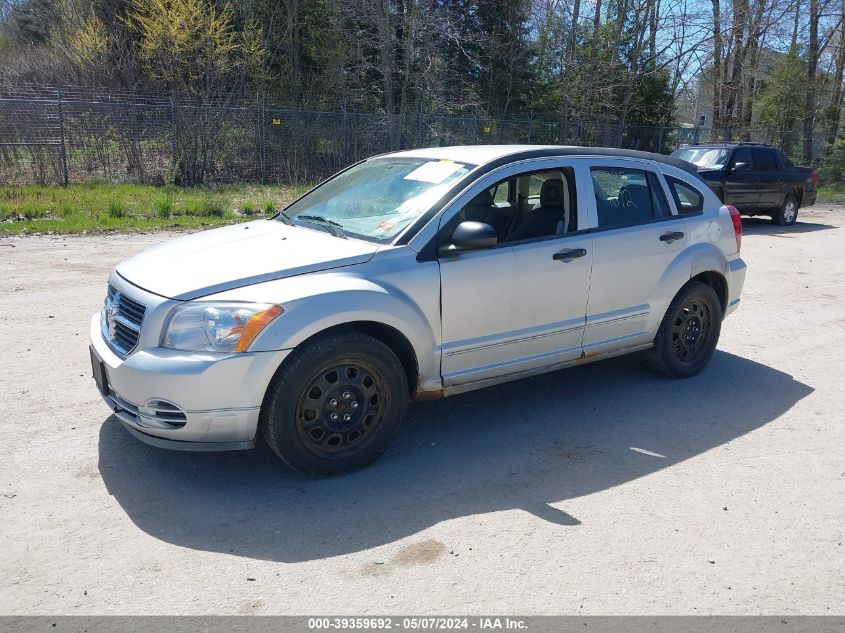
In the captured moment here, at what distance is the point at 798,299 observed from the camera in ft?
29.5

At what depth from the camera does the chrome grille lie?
4.02 m

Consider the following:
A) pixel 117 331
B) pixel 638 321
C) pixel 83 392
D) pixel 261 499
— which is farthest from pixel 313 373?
pixel 638 321

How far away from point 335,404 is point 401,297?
2.37 ft

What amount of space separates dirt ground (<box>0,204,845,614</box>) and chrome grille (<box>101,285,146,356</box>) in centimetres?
70

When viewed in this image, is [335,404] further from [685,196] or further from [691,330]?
[685,196]

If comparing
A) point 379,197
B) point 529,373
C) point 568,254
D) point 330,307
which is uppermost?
point 379,197

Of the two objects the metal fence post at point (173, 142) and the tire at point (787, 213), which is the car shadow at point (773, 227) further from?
the metal fence post at point (173, 142)

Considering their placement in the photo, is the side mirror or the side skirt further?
the side skirt

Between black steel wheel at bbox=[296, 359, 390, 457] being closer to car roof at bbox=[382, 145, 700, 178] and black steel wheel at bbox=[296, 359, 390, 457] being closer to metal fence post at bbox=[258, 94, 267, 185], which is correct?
car roof at bbox=[382, 145, 700, 178]

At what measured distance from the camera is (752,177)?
16016 millimetres

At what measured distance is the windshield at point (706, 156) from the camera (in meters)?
16.0

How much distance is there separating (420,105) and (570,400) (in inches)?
908

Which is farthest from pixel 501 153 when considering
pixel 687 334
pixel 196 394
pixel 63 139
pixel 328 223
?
pixel 63 139

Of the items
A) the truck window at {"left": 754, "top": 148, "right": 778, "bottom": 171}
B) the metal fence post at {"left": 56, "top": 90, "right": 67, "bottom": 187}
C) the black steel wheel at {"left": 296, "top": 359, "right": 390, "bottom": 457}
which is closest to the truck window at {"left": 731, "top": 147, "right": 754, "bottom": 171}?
the truck window at {"left": 754, "top": 148, "right": 778, "bottom": 171}
